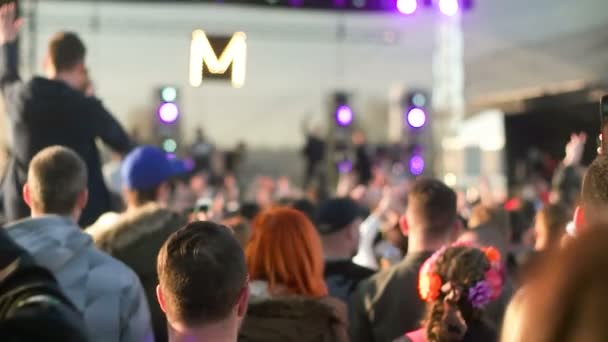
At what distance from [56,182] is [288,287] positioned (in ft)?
3.35

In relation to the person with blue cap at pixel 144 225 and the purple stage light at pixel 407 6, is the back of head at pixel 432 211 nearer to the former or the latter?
the person with blue cap at pixel 144 225

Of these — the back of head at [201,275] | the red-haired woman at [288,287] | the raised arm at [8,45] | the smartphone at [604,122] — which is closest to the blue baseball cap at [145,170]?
the raised arm at [8,45]

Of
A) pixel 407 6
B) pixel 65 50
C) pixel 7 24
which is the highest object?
pixel 407 6

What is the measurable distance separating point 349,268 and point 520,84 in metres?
24.9

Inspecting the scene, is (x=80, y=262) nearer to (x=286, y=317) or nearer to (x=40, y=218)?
(x=40, y=218)

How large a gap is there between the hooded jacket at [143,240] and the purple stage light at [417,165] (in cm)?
1761

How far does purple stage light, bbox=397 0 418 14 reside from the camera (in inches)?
516

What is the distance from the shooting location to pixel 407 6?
13195 mm

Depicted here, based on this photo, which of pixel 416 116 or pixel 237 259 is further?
pixel 416 116

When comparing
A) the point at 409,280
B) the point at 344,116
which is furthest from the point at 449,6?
the point at 344,116

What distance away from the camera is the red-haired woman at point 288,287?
13.6 feet

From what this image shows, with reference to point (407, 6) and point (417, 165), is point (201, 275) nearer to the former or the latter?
point (407, 6)

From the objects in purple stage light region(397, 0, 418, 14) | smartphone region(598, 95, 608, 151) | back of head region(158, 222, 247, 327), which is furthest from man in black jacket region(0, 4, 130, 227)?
purple stage light region(397, 0, 418, 14)

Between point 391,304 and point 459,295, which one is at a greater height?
point 459,295
